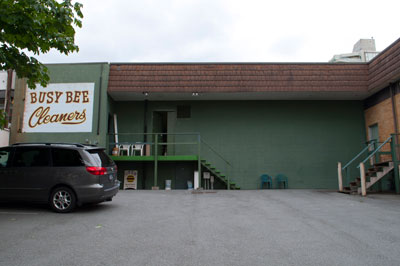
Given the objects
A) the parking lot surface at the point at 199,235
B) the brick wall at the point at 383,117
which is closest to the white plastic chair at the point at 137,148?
the parking lot surface at the point at 199,235

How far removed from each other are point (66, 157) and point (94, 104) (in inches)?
273

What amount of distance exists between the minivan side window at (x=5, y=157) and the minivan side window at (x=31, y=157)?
7.2 inches

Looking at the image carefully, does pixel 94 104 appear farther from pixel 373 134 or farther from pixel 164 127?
pixel 373 134

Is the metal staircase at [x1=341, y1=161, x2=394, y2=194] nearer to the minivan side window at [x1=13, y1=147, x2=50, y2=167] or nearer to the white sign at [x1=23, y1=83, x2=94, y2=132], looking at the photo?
the minivan side window at [x1=13, y1=147, x2=50, y2=167]

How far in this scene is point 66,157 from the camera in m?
7.00

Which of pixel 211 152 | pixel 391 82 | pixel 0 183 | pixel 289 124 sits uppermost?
pixel 391 82

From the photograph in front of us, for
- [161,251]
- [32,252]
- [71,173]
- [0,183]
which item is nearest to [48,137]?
[0,183]

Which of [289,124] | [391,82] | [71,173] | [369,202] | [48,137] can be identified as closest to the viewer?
[71,173]

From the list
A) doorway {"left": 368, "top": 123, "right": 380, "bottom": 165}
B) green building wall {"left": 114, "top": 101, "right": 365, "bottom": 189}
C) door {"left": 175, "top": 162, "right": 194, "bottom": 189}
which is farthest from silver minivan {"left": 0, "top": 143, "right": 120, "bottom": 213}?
doorway {"left": 368, "top": 123, "right": 380, "bottom": 165}

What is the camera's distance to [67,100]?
1351 centimetres

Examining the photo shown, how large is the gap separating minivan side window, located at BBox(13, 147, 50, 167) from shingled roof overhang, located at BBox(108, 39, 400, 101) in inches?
269

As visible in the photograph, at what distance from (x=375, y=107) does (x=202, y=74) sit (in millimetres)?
8580

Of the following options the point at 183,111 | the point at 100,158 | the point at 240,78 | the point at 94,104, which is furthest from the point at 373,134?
the point at 94,104

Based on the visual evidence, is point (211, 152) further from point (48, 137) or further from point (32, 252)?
point (32, 252)
